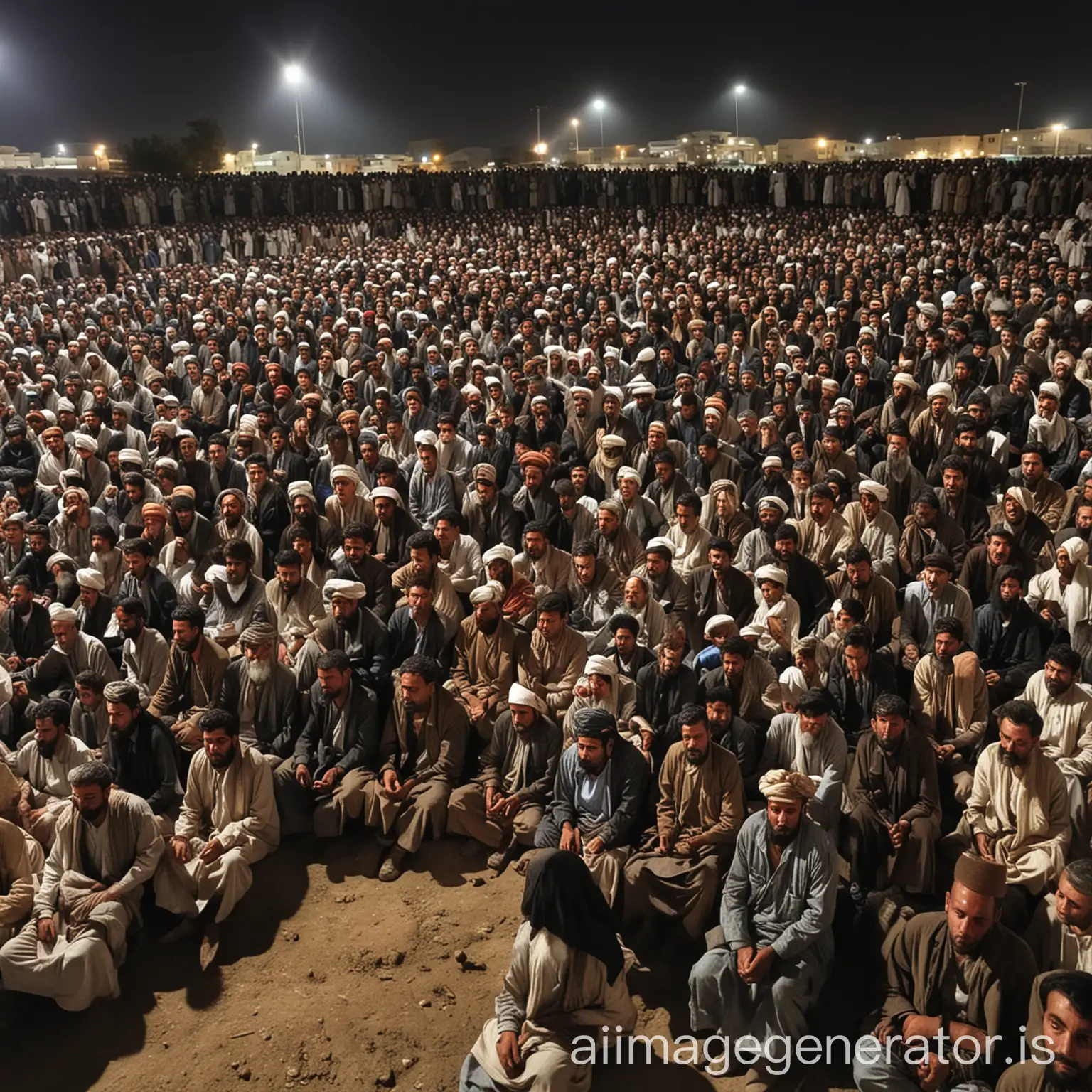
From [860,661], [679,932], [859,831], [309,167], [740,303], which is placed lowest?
[679,932]

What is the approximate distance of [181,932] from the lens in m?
4.43

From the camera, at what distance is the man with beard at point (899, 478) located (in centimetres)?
757

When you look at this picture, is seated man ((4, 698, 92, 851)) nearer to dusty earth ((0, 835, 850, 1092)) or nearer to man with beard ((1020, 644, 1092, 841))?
dusty earth ((0, 835, 850, 1092))

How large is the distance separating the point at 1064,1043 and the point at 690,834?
70.6 inches

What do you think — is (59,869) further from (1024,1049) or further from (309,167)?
(309,167)

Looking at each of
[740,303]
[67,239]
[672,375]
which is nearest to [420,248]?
[67,239]

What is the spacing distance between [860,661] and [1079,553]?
1.70 m

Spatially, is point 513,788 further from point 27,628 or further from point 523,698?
point 27,628

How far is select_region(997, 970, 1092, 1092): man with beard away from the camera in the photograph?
281 centimetres

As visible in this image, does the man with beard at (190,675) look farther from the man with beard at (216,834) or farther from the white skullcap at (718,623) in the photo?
the white skullcap at (718,623)

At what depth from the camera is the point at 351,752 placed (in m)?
5.23

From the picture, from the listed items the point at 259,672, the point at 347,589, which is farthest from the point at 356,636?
the point at 259,672

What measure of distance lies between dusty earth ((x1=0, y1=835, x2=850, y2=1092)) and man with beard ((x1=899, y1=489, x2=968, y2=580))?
11.0 ft

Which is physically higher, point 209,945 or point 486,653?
point 486,653
